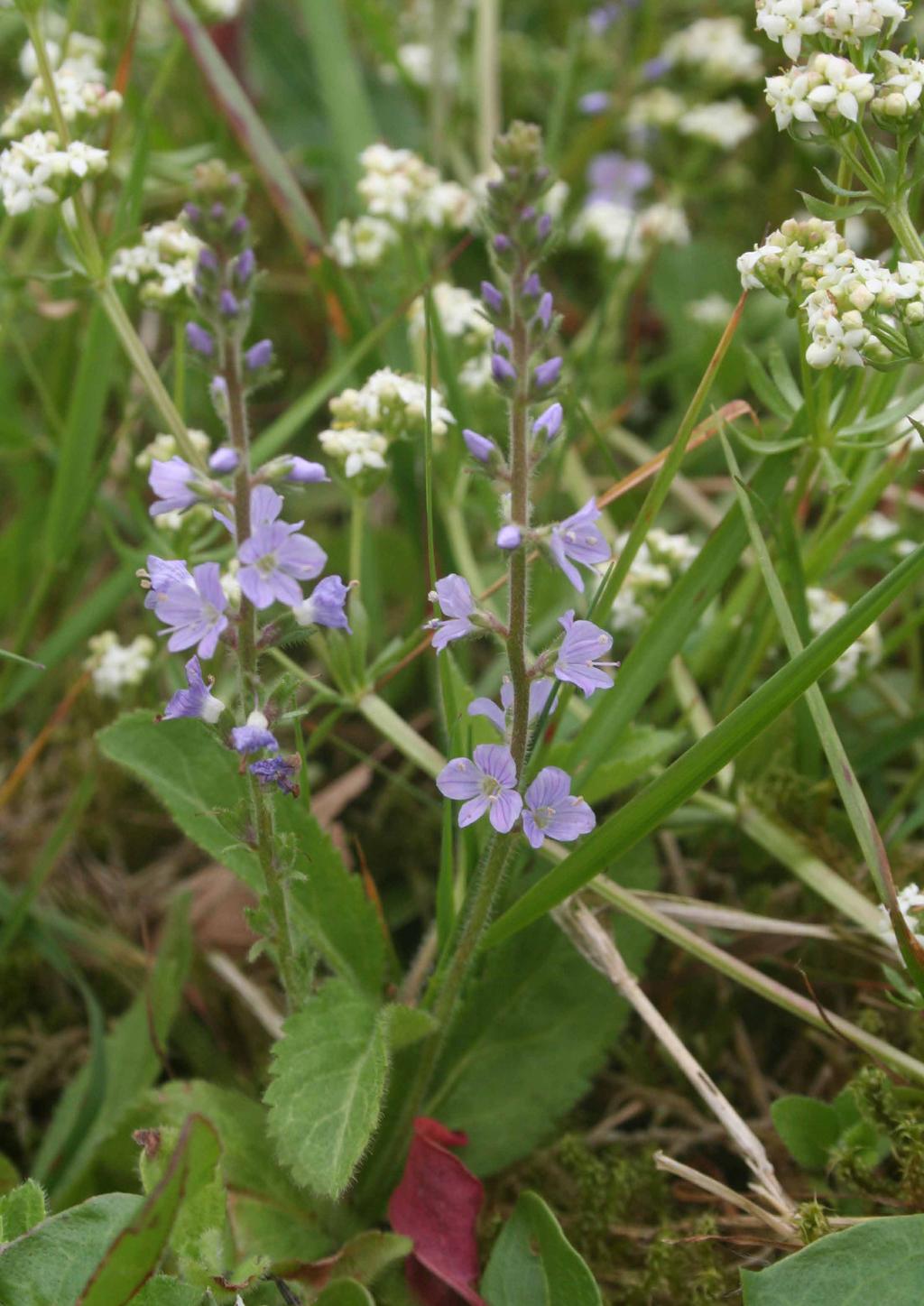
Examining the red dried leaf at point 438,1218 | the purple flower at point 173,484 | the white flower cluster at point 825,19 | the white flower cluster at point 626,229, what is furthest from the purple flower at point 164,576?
the white flower cluster at point 626,229

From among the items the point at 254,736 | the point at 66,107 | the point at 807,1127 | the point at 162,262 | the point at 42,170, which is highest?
the point at 66,107

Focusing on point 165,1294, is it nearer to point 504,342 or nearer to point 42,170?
point 504,342

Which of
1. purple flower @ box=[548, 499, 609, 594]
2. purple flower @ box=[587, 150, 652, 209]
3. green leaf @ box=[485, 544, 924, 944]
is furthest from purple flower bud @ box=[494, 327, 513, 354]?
purple flower @ box=[587, 150, 652, 209]

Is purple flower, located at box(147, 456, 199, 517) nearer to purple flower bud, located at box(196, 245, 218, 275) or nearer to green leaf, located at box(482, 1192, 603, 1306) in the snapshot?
purple flower bud, located at box(196, 245, 218, 275)

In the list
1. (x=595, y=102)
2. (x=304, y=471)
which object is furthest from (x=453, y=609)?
(x=595, y=102)

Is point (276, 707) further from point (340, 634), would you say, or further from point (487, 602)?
point (487, 602)
